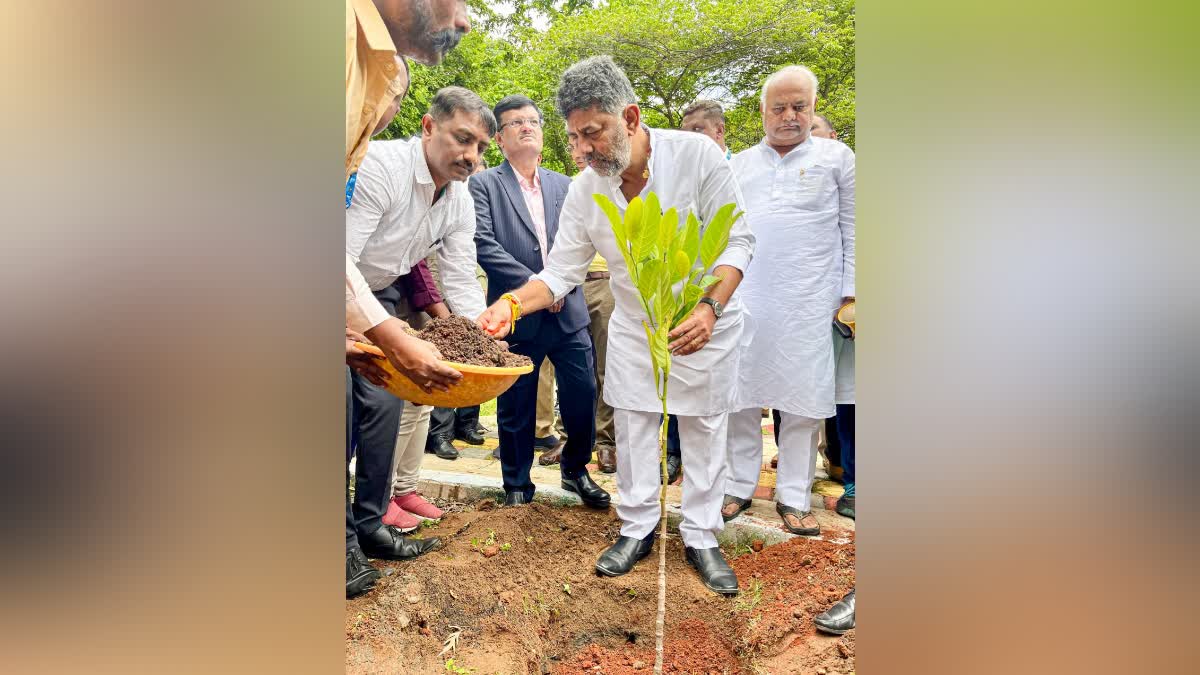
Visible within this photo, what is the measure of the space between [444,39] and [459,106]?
3.29ft

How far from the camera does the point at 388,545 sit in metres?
2.79

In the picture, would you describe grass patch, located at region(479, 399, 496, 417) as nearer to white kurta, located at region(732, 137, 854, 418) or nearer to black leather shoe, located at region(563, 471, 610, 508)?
black leather shoe, located at region(563, 471, 610, 508)

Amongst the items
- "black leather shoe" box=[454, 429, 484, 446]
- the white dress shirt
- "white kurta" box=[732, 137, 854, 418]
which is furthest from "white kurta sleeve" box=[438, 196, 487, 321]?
"black leather shoe" box=[454, 429, 484, 446]

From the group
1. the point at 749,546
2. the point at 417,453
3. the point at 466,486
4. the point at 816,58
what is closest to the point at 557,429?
the point at 466,486

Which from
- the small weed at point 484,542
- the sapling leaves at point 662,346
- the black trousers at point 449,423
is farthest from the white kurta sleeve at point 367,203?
the black trousers at point 449,423

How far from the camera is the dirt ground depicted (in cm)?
222

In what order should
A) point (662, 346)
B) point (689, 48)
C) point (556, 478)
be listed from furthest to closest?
point (689, 48) < point (556, 478) < point (662, 346)

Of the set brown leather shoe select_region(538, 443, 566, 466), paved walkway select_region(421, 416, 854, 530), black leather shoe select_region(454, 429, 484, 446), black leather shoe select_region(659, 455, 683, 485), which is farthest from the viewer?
black leather shoe select_region(454, 429, 484, 446)

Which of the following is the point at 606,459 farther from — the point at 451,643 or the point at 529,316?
the point at 451,643

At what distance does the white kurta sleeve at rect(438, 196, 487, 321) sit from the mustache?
4.12 feet

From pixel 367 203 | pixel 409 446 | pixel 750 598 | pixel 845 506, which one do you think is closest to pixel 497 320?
pixel 367 203
